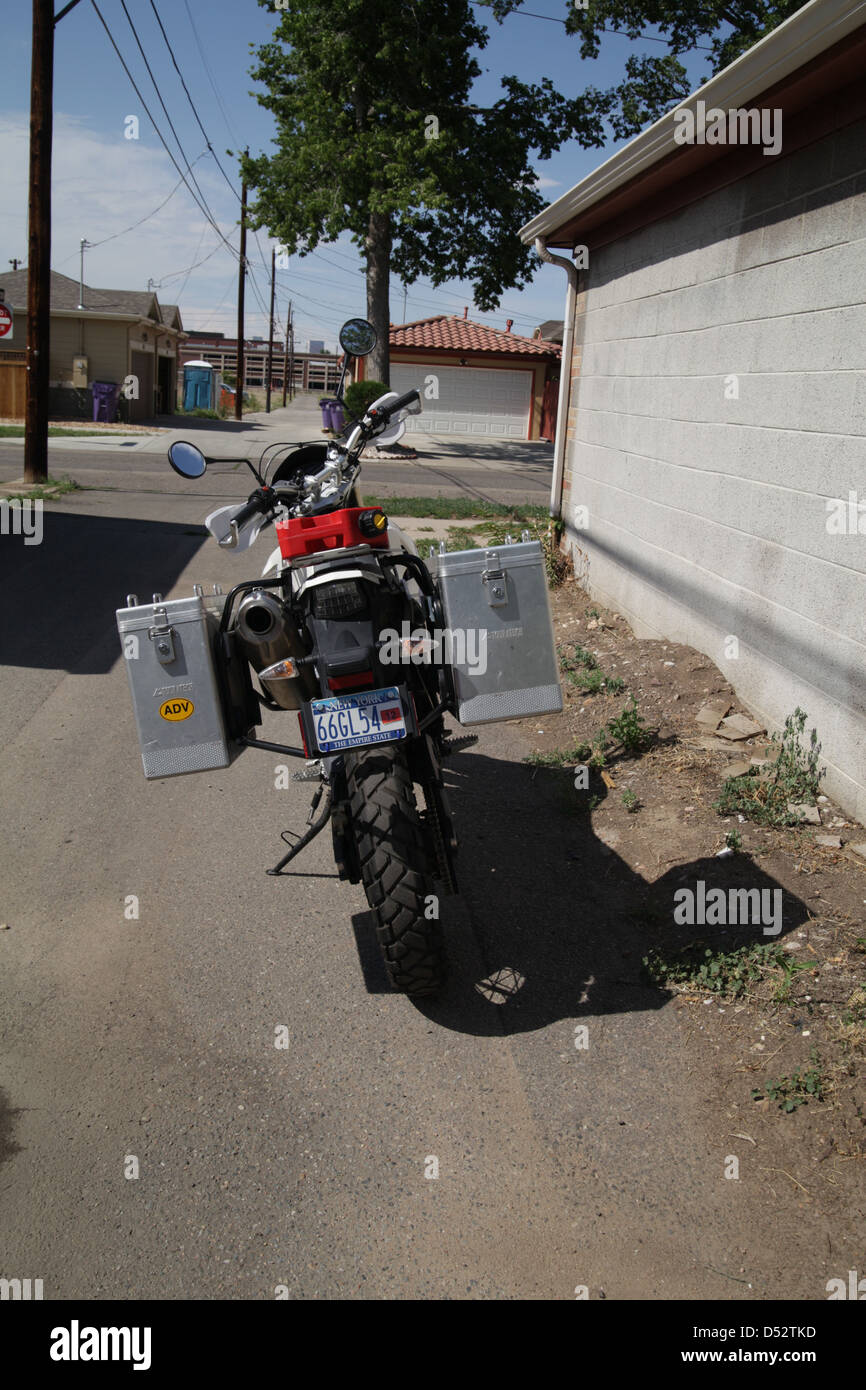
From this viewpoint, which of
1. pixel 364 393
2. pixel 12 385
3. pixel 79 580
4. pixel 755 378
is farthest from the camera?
pixel 12 385

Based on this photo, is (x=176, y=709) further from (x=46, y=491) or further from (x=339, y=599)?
(x=46, y=491)

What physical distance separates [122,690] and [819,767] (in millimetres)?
4617

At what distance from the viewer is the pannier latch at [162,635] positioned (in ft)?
12.0

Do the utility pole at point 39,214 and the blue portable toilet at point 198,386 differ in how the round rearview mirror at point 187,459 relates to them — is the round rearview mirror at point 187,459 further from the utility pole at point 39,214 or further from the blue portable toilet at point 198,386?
the blue portable toilet at point 198,386

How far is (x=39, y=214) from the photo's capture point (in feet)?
46.7

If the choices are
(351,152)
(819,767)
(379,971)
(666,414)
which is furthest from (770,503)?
(351,152)

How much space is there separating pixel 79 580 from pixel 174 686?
6819 millimetres

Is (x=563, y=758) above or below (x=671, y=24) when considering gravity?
below

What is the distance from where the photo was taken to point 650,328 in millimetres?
7980

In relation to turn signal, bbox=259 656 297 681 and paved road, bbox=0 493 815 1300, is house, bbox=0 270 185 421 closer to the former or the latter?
paved road, bbox=0 493 815 1300

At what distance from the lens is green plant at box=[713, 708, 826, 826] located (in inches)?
193

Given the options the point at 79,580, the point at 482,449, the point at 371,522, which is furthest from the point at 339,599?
the point at 482,449

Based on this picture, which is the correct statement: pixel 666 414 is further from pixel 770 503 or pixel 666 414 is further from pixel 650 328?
pixel 770 503

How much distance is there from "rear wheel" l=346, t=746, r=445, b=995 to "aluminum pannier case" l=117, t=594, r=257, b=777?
59 centimetres
